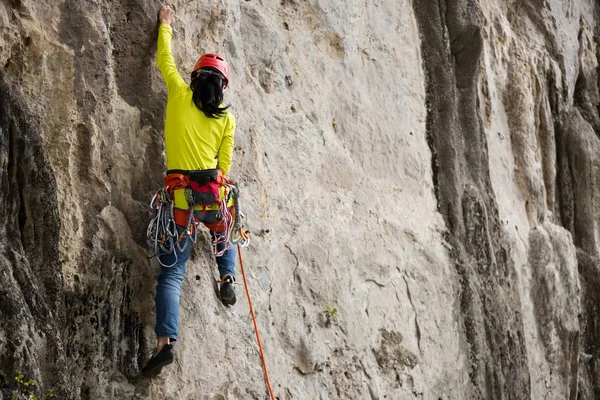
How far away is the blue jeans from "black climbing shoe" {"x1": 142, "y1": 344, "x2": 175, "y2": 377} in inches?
3.6

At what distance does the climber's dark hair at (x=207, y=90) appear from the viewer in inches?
205

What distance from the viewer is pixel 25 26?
4.86 metres

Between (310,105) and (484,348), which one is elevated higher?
(310,105)

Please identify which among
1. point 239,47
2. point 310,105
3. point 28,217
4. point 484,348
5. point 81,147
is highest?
point 239,47

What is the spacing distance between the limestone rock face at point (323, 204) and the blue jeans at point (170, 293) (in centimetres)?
28

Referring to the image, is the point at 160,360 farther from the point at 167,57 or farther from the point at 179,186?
the point at 167,57

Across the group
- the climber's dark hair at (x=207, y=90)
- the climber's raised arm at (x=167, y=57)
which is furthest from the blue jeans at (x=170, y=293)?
the climber's raised arm at (x=167, y=57)

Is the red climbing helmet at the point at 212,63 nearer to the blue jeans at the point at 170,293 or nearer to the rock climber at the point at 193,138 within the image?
the rock climber at the point at 193,138

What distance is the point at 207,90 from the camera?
520 cm

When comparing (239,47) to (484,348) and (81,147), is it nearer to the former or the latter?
(81,147)

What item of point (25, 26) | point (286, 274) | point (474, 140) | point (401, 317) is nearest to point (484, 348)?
point (401, 317)

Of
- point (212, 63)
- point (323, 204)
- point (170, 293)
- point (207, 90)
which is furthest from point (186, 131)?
point (323, 204)

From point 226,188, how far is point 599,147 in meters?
10.4

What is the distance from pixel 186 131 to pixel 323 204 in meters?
2.39
